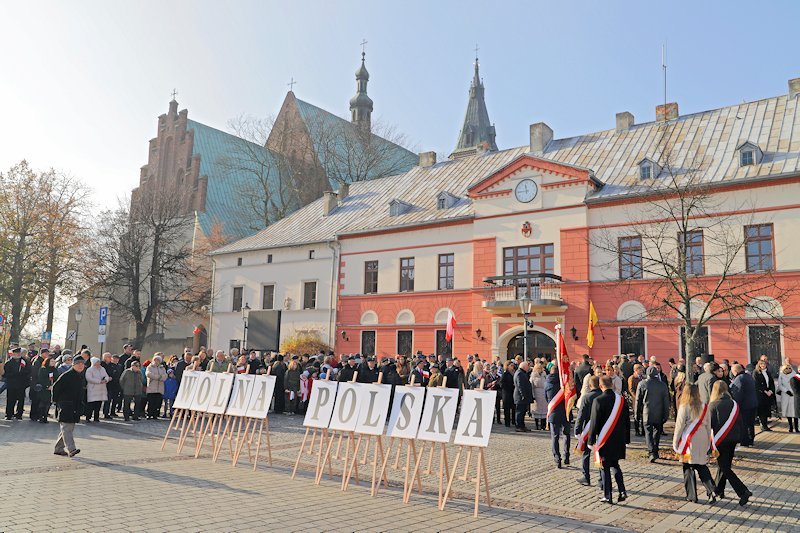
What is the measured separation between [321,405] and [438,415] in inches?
85.7

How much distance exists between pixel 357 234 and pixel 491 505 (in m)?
26.5

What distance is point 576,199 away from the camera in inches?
1074

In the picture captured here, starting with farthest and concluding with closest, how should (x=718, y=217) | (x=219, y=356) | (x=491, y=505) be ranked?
(x=718, y=217) < (x=219, y=356) < (x=491, y=505)

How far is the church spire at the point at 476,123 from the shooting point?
212 feet

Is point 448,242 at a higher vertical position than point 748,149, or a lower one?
lower

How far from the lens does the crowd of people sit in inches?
346

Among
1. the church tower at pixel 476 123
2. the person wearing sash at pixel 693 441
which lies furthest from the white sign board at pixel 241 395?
the church tower at pixel 476 123

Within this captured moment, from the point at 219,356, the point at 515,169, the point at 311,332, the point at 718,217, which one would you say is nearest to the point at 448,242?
the point at 515,169

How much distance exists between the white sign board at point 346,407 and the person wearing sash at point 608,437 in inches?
134

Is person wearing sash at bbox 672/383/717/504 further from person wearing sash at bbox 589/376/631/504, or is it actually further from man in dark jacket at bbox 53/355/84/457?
man in dark jacket at bbox 53/355/84/457

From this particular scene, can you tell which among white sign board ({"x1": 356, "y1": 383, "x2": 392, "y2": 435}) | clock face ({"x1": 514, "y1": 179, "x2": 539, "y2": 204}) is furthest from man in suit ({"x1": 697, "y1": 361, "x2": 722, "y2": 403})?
clock face ({"x1": 514, "y1": 179, "x2": 539, "y2": 204})

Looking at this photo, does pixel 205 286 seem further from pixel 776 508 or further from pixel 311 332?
pixel 776 508

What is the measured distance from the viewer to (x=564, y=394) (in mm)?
11164

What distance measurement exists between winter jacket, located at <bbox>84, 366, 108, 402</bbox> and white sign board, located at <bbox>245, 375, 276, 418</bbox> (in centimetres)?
651
